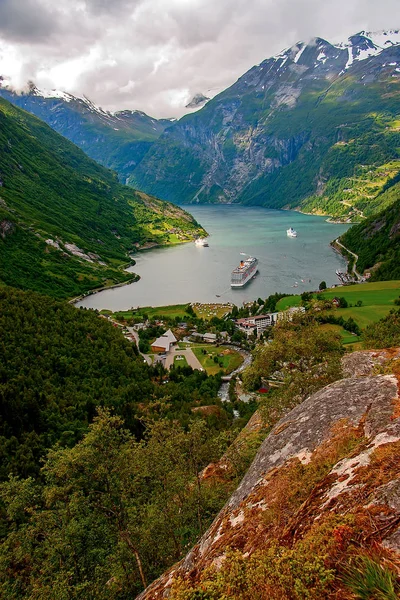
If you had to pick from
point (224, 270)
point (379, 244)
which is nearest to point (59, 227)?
point (224, 270)

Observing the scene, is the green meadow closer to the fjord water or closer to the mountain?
the fjord water

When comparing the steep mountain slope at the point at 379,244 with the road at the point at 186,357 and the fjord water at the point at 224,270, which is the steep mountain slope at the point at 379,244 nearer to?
the fjord water at the point at 224,270

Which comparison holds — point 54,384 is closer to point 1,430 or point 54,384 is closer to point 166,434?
point 1,430

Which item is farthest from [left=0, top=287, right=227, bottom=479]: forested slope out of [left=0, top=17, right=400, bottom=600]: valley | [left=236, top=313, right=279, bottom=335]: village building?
[left=236, top=313, right=279, bottom=335]: village building

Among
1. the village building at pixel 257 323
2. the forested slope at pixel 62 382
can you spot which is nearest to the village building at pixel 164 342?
the forested slope at pixel 62 382

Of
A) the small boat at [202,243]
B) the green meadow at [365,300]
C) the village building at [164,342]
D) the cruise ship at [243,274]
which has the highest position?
the small boat at [202,243]

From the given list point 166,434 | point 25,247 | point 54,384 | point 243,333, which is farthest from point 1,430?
point 25,247
